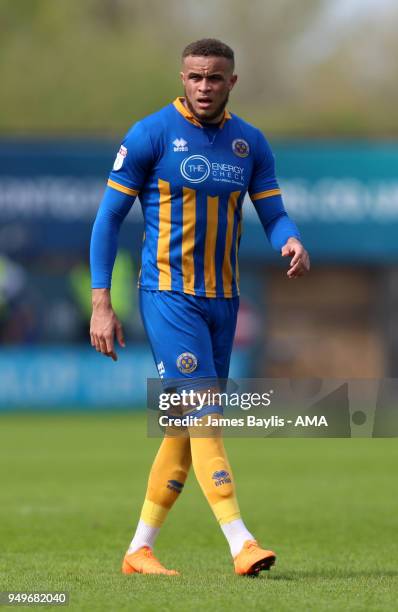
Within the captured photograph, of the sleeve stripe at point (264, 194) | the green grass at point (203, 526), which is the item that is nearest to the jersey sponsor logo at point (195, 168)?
the sleeve stripe at point (264, 194)

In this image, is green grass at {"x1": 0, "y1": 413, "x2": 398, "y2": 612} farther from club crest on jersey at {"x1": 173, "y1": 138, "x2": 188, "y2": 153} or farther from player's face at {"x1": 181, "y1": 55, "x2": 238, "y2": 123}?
player's face at {"x1": 181, "y1": 55, "x2": 238, "y2": 123}

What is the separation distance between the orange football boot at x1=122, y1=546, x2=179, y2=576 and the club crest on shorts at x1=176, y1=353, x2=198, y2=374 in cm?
89

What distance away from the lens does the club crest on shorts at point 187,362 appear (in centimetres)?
623

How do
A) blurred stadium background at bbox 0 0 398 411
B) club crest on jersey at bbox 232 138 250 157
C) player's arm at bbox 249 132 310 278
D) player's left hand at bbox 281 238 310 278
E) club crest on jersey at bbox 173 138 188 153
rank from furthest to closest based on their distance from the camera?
blurred stadium background at bbox 0 0 398 411 → player's arm at bbox 249 132 310 278 → club crest on jersey at bbox 232 138 250 157 → club crest on jersey at bbox 173 138 188 153 → player's left hand at bbox 281 238 310 278

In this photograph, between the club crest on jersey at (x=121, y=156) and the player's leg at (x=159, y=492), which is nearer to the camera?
the club crest on jersey at (x=121, y=156)

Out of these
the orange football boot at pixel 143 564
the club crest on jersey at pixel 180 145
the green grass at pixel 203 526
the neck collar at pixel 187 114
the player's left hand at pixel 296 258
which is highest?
A: the neck collar at pixel 187 114

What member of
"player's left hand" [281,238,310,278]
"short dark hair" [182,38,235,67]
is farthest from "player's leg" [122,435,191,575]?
"short dark hair" [182,38,235,67]

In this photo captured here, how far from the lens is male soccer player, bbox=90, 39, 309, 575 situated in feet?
20.4

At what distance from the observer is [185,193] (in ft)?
20.6

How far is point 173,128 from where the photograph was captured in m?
6.33

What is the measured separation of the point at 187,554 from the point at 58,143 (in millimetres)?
18275

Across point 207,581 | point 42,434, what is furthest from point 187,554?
point 42,434

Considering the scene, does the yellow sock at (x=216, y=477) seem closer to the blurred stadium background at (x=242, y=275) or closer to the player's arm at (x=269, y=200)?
the player's arm at (x=269, y=200)

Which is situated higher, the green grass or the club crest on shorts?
the club crest on shorts
